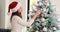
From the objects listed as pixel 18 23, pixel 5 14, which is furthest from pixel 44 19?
pixel 5 14

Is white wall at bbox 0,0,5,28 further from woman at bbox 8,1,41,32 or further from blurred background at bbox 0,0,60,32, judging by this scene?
woman at bbox 8,1,41,32

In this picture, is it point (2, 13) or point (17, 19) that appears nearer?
point (17, 19)

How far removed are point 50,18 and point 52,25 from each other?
0.11 m

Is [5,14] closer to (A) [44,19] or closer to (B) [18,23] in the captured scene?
(B) [18,23]

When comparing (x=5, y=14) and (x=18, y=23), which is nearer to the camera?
(x=18, y=23)

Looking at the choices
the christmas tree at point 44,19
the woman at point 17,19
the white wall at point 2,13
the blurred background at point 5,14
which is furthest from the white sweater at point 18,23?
the white wall at point 2,13

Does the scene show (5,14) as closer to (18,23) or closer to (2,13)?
(2,13)

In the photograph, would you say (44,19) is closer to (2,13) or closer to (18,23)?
(18,23)

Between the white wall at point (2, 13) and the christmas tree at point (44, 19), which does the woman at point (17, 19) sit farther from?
the white wall at point (2, 13)

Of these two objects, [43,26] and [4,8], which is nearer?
[43,26]

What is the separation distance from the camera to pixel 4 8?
2928mm

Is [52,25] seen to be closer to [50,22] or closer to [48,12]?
[50,22]

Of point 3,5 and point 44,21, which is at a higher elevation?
point 3,5

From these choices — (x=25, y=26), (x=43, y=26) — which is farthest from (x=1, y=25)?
(x=43, y=26)
